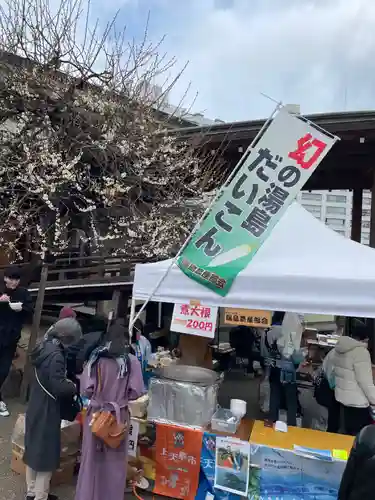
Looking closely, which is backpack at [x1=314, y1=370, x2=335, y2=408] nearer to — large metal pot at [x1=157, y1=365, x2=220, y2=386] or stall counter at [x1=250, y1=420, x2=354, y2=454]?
stall counter at [x1=250, y1=420, x2=354, y2=454]

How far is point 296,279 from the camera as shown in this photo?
3426 millimetres

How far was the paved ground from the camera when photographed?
3854 mm

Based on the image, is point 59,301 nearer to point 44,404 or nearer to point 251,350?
point 251,350

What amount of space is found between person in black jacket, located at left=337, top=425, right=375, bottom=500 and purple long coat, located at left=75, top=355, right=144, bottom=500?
74.4 inches

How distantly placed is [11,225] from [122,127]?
292cm

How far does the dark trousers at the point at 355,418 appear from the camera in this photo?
14.2ft

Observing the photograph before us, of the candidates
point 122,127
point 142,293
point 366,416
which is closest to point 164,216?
point 122,127

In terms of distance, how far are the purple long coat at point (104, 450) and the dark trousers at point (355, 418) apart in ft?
8.10

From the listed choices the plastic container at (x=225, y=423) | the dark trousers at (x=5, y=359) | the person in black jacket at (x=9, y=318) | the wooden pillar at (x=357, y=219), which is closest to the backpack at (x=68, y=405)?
the plastic container at (x=225, y=423)

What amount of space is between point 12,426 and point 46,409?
2408 millimetres

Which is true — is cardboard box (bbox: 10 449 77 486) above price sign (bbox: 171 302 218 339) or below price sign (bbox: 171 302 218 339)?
below

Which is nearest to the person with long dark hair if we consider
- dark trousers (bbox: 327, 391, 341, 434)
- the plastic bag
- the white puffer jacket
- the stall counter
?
the white puffer jacket

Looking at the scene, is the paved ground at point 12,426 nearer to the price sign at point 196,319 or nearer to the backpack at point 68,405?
the backpack at point 68,405

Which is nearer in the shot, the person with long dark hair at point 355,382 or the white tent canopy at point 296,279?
the white tent canopy at point 296,279
